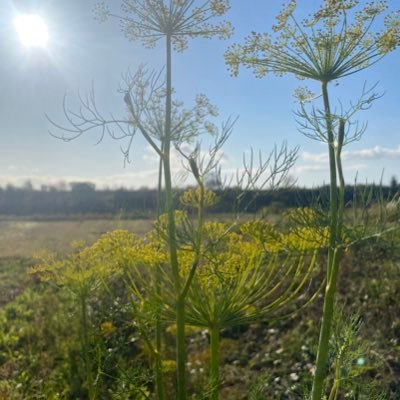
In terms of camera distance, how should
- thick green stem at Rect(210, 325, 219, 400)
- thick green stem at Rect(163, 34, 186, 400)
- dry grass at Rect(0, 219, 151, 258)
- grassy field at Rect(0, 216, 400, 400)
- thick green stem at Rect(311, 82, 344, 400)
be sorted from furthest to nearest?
dry grass at Rect(0, 219, 151, 258) → grassy field at Rect(0, 216, 400, 400) → thick green stem at Rect(210, 325, 219, 400) → thick green stem at Rect(163, 34, 186, 400) → thick green stem at Rect(311, 82, 344, 400)

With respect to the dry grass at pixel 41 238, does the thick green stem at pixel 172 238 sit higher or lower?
higher

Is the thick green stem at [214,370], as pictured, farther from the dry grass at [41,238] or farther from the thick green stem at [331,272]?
the dry grass at [41,238]

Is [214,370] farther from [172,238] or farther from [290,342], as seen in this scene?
[290,342]

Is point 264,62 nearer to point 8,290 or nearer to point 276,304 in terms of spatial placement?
point 276,304

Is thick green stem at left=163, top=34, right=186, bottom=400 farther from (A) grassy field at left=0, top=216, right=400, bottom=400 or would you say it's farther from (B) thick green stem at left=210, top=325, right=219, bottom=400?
(A) grassy field at left=0, top=216, right=400, bottom=400

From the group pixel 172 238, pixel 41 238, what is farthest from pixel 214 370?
pixel 41 238

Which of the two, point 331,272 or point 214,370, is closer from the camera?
point 331,272

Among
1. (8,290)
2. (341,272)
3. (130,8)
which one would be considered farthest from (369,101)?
(8,290)

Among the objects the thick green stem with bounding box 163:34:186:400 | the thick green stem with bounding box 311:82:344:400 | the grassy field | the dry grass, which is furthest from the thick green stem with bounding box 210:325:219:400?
the dry grass

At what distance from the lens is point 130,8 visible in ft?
7.99

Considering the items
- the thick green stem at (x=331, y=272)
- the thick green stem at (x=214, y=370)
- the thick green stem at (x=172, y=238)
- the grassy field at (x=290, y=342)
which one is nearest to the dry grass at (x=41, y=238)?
the grassy field at (x=290, y=342)

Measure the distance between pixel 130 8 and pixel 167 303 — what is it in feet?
4.60

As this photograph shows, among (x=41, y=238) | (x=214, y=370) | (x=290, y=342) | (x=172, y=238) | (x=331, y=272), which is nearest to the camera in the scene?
(x=331, y=272)

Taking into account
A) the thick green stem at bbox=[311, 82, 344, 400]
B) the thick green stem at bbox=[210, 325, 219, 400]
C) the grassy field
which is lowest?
the grassy field
